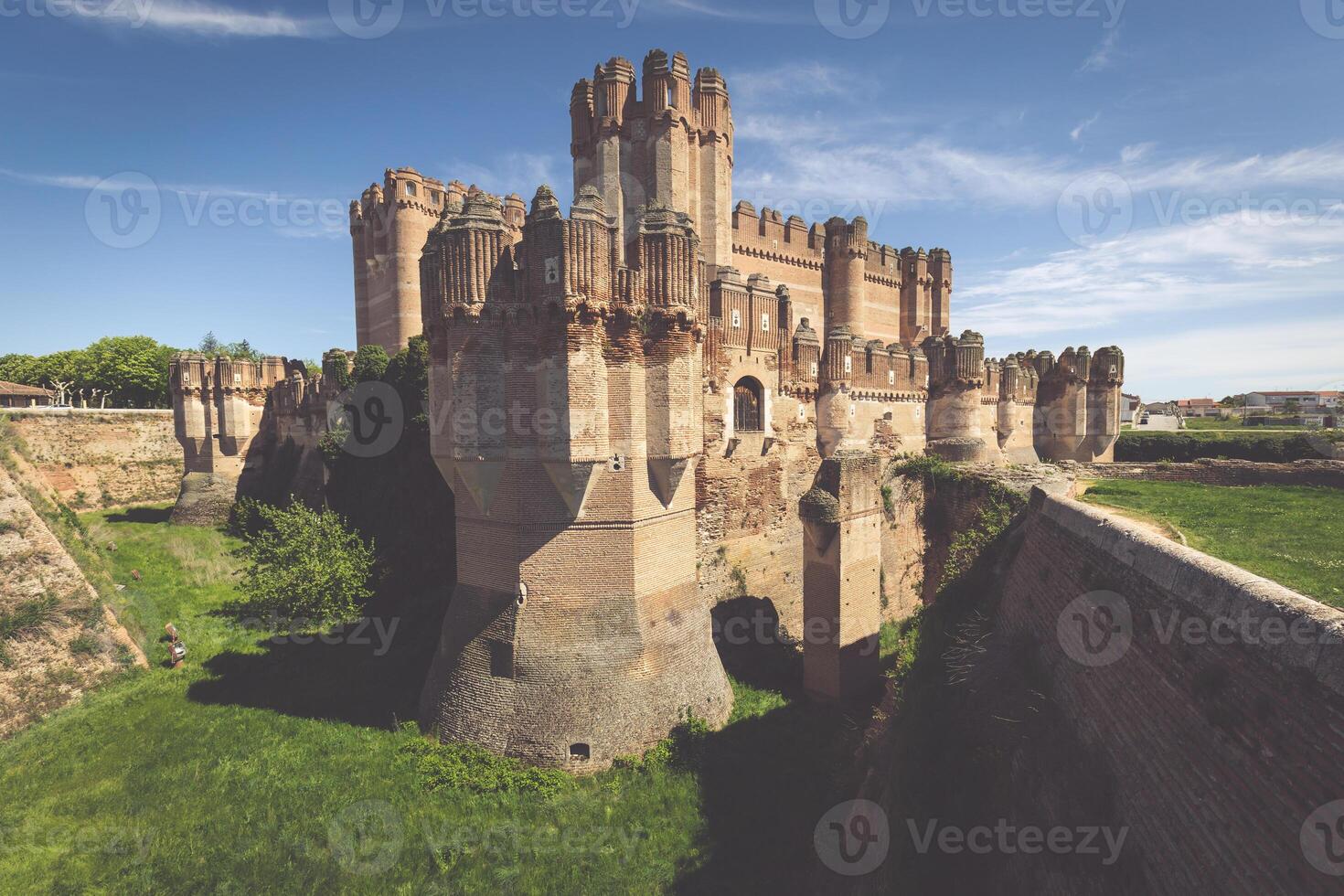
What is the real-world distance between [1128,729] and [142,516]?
44046mm

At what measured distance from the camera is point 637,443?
1239cm

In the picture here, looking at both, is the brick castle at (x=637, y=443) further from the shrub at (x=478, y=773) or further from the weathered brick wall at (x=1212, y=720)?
the weathered brick wall at (x=1212, y=720)

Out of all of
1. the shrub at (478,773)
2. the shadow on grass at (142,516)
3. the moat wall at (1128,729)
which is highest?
the moat wall at (1128,729)

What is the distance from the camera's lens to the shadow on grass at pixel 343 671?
45.9 feet

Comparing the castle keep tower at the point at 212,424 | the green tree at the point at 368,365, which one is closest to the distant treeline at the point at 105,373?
the castle keep tower at the point at 212,424

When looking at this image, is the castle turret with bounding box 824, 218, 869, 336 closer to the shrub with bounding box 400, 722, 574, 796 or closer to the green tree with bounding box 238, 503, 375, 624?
the green tree with bounding box 238, 503, 375, 624

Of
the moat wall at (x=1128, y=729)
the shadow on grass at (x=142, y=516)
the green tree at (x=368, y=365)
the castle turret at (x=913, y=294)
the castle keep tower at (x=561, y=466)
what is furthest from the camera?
the castle turret at (x=913, y=294)

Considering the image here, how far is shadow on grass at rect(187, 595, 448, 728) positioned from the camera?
14.0 m

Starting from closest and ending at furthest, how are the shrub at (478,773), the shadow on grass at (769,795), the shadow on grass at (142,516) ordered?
1. the shadow on grass at (769,795)
2. the shrub at (478,773)
3. the shadow on grass at (142,516)

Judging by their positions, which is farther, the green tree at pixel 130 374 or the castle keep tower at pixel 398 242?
the green tree at pixel 130 374

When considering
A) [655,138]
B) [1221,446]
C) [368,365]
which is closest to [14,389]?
[368,365]

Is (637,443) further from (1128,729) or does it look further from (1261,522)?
(1261,522)

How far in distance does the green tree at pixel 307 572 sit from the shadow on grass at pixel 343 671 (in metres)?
0.82

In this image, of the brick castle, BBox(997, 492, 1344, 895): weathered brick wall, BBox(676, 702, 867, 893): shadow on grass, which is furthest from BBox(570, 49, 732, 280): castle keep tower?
BBox(997, 492, 1344, 895): weathered brick wall
